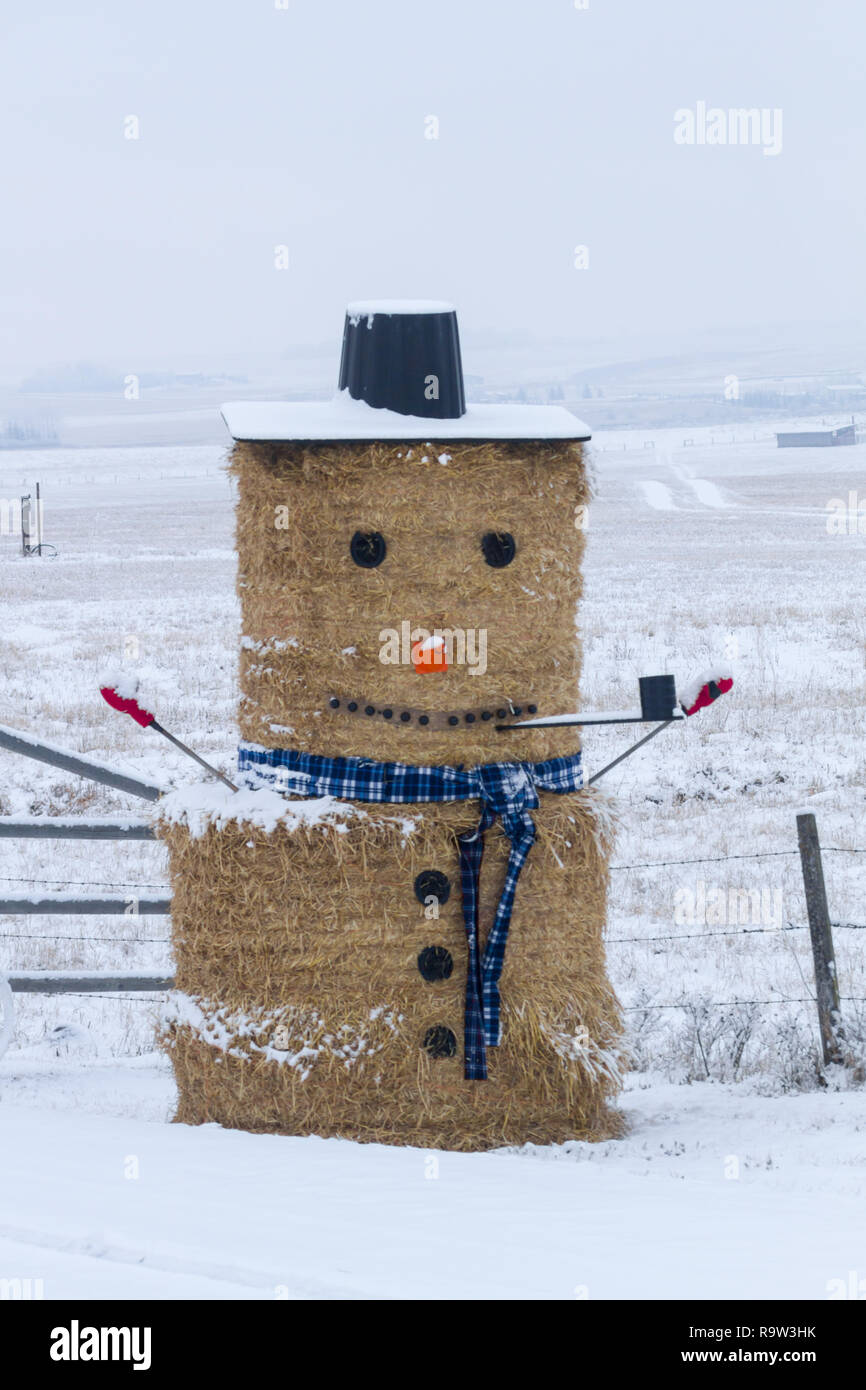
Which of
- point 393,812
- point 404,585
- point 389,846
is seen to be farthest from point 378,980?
point 404,585

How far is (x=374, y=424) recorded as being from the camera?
5.06 metres

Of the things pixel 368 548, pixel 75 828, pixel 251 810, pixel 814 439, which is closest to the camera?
pixel 368 548

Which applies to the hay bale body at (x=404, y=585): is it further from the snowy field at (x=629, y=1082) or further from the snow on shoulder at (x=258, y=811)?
the snowy field at (x=629, y=1082)

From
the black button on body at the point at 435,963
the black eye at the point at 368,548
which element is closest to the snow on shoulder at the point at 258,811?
the black button on body at the point at 435,963

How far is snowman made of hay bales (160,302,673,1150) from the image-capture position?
5066 mm

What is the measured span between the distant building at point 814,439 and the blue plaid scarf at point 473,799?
3141 inches

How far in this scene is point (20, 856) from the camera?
31.4 feet

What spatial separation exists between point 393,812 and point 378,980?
0.63 meters

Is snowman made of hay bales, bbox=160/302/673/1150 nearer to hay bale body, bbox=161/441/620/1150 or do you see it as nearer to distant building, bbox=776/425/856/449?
hay bale body, bbox=161/441/620/1150

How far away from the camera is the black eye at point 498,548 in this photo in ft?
16.7

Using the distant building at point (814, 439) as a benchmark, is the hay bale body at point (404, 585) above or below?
below

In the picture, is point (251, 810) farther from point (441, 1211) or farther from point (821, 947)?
point (821, 947)

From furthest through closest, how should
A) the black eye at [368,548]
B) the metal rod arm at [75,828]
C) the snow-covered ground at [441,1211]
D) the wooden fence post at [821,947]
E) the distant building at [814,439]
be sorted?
1. the distant building at [814,439]
2. the metal rod arm at [75,828]
3. the wooden fence post at [821,947]
4. the black eye at [368,548]
5. the snow-covered ground at [441,1211]

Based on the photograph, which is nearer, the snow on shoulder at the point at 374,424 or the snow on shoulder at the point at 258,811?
the snow on shoulder at the point at 374,424
